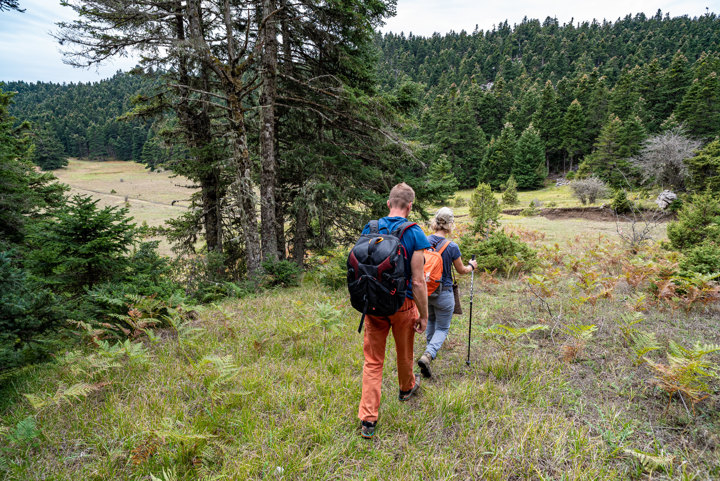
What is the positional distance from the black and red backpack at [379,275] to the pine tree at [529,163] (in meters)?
52.9

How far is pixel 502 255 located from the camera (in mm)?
9242

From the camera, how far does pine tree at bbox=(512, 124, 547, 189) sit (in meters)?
48.4

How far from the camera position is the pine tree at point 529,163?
4841 cm

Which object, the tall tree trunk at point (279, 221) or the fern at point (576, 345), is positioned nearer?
the fern at point (576, 345)

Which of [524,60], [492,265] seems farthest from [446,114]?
[524,60]

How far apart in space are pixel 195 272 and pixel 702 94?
66.8 metres

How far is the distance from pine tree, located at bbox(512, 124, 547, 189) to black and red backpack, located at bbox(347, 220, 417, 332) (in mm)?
52858

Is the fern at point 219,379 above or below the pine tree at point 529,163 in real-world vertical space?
below

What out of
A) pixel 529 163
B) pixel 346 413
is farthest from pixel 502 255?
pixel 529 163

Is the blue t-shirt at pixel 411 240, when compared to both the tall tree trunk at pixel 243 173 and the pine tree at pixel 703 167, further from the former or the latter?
the pine tree at pixel 703 167

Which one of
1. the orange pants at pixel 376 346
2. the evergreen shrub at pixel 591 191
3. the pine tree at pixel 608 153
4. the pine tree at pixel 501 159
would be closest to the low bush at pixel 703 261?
the orange pants at pixel 376 346

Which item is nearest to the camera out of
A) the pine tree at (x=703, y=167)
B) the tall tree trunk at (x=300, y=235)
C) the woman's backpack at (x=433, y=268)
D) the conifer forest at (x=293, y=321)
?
the conifer forest at (x=293, y=321)

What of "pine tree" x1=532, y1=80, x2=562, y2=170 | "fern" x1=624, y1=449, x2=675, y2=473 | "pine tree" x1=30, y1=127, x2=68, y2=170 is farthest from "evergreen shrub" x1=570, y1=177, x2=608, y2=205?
"pine tree" x1=30, y1=127, x2=68, y2=170

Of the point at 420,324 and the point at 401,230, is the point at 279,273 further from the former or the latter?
the point at 401,230
